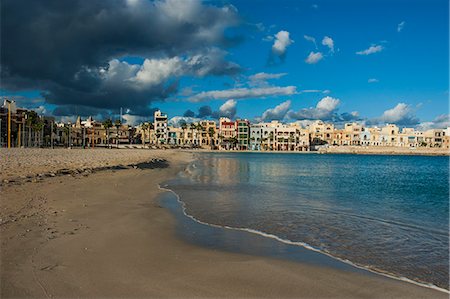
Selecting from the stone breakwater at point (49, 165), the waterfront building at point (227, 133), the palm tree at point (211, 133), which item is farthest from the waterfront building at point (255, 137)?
the stone breakwater at point (49, 165)

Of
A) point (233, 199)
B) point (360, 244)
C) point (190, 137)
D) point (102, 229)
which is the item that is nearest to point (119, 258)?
point (102, 229)

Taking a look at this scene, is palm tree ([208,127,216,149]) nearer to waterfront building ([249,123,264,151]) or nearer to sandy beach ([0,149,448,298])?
waterfront building ([249,123,264,151])

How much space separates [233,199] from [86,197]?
6382mm

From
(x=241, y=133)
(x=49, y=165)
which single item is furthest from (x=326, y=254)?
(x=241, y=133)

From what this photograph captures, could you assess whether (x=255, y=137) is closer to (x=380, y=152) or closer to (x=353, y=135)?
(x=353, y=135)

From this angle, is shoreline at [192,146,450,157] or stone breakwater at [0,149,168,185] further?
shoreline at [192,146,450,157]

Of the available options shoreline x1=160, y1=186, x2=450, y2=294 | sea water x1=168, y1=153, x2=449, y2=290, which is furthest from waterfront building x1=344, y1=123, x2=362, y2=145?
shoreline x1=160, y1=186, x2=450, y2=294

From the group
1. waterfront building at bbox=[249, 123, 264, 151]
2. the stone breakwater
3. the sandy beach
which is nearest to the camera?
the sandy beach

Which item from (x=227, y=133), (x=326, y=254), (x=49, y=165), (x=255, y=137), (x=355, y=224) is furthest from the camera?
(x=255, y=137)

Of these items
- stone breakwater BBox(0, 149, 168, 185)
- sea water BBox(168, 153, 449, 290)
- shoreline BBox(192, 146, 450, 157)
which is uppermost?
shoreline BBox(192, 146, 450, 157)

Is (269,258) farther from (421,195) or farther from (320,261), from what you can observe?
(421,195)

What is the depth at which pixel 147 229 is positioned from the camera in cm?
970

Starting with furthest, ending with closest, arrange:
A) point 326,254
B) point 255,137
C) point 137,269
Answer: point 255,137 → point 326,254 → point 137,269

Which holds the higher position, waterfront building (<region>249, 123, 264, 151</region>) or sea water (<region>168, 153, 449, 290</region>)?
waterfront building (<region>249, 123, 264, 151</region>)
